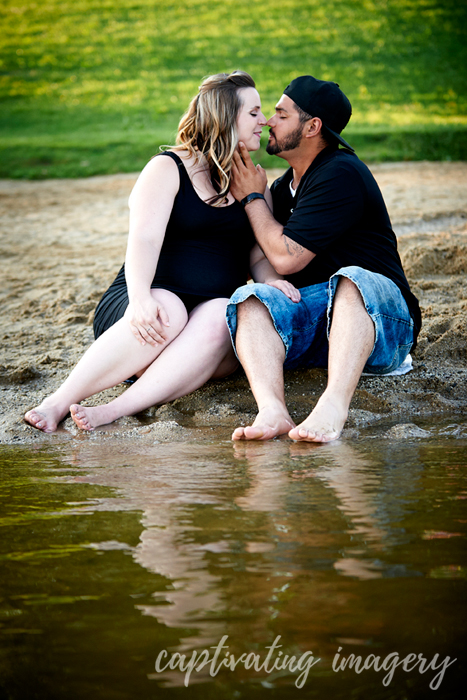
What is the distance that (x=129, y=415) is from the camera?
2879 millimetres

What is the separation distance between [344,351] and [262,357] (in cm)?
31

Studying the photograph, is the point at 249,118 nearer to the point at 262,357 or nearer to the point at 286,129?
the point at 286,129

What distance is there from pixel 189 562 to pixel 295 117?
215 cm

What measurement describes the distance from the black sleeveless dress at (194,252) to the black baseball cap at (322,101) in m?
0.50

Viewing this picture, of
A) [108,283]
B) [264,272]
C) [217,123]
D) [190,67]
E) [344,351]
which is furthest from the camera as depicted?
[190,67]

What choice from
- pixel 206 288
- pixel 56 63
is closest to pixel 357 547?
pixel 206 288

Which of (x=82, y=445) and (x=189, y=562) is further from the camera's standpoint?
(x=82, y=445)

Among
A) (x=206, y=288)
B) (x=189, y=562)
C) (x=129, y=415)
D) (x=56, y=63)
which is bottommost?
(x=129, y=415)

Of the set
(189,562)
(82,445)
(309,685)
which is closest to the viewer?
(309,685)

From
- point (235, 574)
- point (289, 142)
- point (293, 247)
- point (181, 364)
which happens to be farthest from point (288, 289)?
point (235, 574)

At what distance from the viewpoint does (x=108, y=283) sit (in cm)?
491

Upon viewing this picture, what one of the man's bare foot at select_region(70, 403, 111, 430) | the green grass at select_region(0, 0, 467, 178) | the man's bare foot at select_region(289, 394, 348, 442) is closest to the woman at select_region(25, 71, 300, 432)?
the man's bare foot at select_region(70, 403, 111, 430)

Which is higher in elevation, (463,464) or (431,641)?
(431,641)

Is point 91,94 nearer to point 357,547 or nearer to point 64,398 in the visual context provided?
point 64,398
